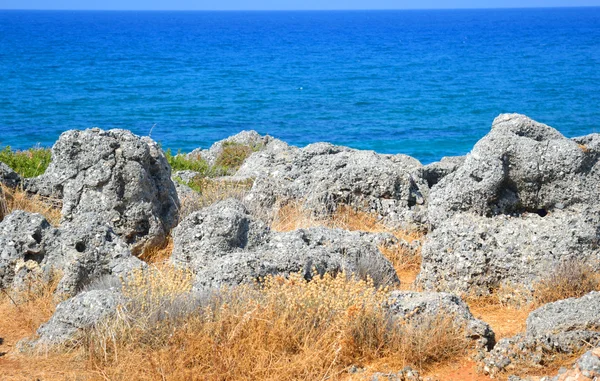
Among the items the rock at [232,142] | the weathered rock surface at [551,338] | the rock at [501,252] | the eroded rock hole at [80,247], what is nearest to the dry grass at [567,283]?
the rock at [501,252]

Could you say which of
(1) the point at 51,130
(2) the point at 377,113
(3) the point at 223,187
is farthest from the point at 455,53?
(3) the point at 223,187

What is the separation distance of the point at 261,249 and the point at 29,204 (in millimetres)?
3899

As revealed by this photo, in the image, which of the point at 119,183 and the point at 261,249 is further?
the point at 119,183

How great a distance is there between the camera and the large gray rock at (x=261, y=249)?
692cm

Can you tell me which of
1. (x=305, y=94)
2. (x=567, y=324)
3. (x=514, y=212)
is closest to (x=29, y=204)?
(x=514, y=212)

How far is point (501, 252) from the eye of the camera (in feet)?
25.1

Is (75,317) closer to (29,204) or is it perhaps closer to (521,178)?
(29,204)

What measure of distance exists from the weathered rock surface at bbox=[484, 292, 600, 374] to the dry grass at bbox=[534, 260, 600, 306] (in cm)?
89

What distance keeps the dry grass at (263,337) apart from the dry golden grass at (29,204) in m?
3.69

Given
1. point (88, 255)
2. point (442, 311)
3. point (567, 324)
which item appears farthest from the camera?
point (88, 255)

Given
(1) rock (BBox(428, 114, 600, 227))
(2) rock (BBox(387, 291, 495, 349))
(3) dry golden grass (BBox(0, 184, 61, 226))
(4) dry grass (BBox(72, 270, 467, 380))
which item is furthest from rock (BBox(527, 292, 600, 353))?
(3) dry golden grass (BBox(0, 184, 61, 226))

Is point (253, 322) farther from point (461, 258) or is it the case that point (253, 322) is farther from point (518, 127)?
point (518, 127)

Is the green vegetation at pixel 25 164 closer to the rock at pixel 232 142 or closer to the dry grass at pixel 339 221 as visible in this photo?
the rock at pixel 232 142

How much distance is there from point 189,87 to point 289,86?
7.95 meters
